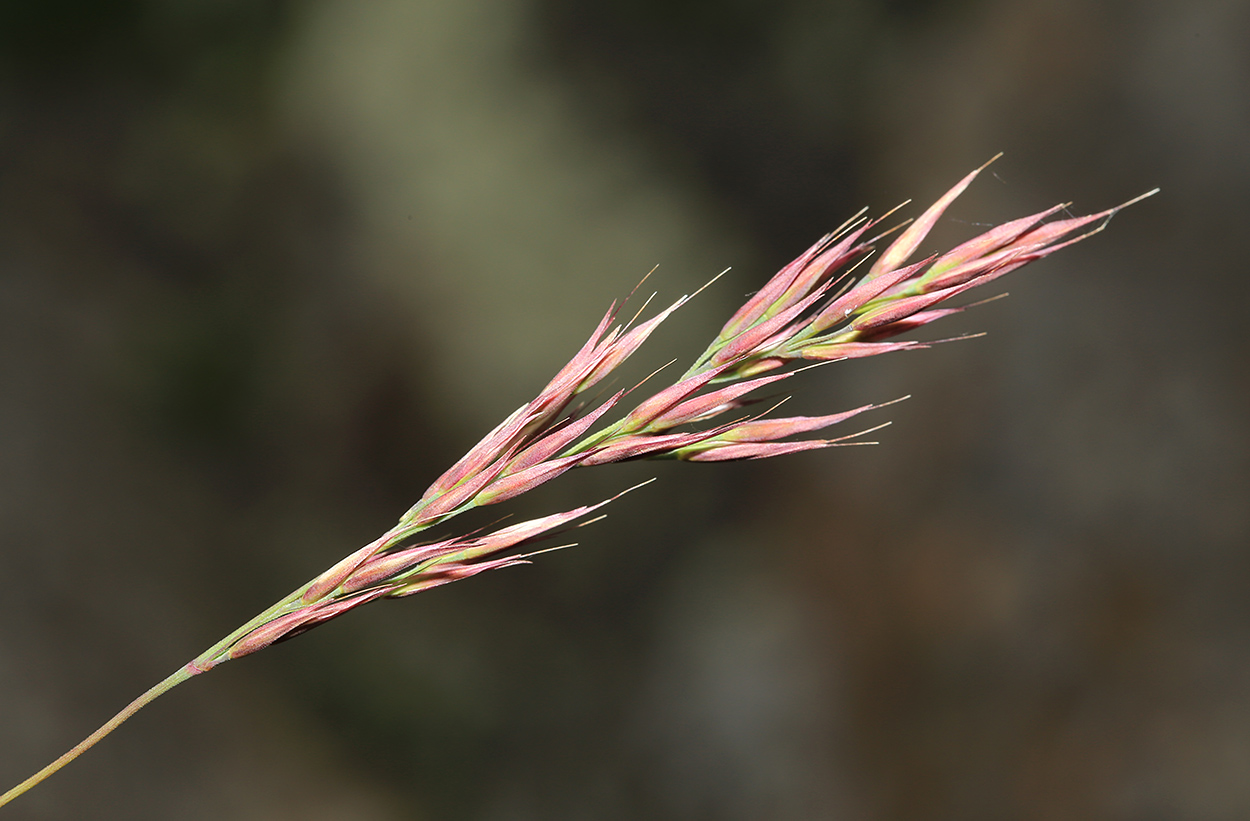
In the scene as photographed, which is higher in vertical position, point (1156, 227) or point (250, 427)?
point (250, 427)

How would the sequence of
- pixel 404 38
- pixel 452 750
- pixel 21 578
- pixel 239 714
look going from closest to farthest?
1. pixel 21 578
2. pixel 239 714
3. pixel 452 750
4. pixel 404 38

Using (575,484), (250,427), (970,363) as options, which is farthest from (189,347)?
(970,363)

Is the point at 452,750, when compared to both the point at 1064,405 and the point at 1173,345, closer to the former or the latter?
the point at 1064,405

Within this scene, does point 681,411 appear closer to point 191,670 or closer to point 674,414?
point 674,414

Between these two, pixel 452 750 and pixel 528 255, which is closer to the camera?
pixel 452 750

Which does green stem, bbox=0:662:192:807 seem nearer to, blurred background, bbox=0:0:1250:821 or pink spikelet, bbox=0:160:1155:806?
pink spikelet, bbox=0:160:1155:806

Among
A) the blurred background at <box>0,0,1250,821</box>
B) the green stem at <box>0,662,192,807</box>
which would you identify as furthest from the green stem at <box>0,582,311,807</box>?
the blurred background at <box>0,0,1250,821</box>

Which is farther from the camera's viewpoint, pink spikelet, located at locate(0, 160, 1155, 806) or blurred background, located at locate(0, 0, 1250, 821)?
blurred background, located at locate(0, 0, 1250, 821)

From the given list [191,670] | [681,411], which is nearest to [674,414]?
[681,411]

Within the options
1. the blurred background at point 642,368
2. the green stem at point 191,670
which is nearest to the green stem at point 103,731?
the green stem at point 191,670
